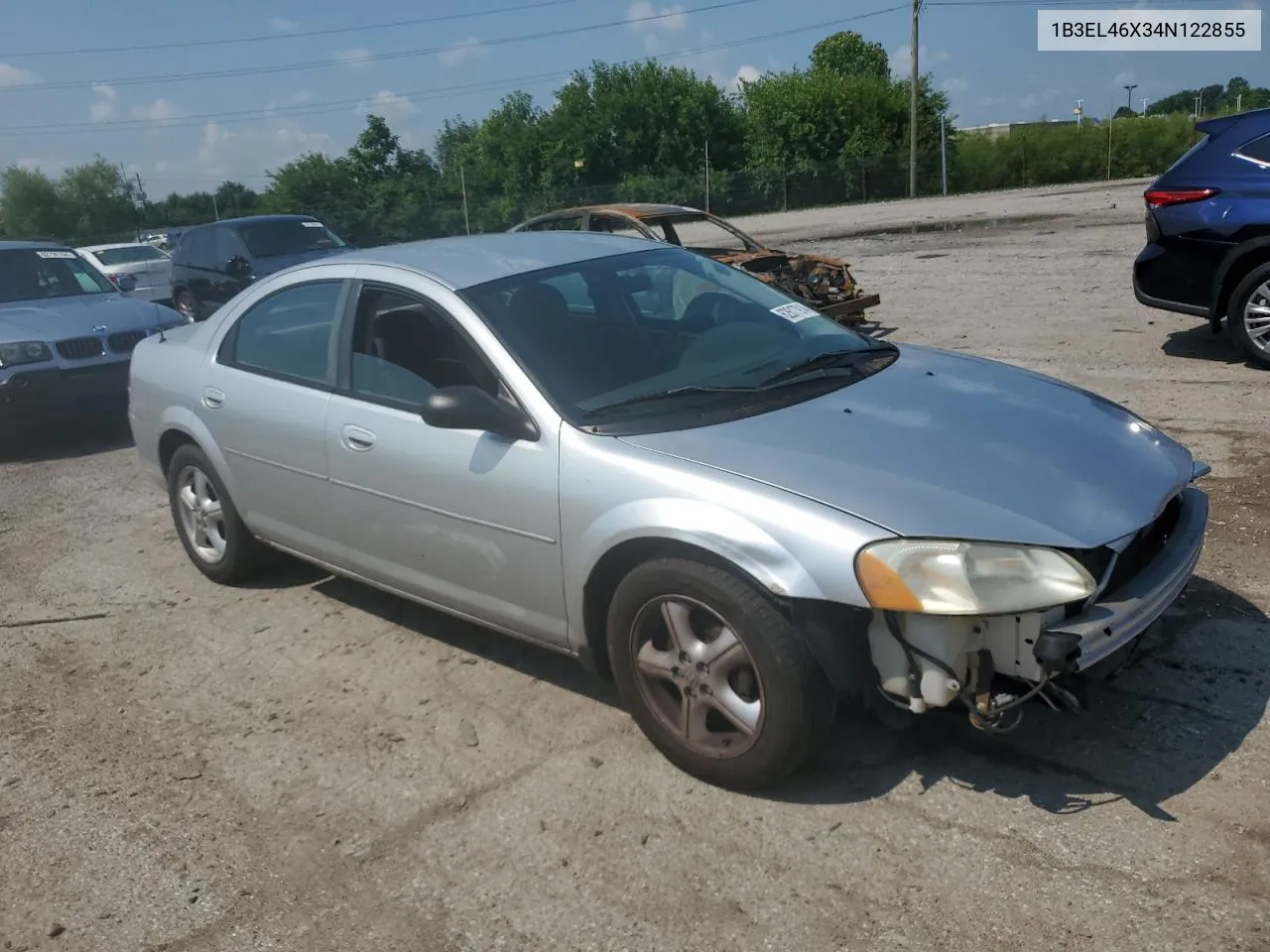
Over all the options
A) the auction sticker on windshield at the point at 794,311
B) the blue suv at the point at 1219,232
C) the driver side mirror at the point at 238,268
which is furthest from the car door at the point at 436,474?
the driver side mirror at the point at 238,268

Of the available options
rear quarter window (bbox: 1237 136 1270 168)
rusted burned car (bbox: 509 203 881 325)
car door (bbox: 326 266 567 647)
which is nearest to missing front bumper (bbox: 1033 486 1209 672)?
car door (bbox: 326 266 567 647)

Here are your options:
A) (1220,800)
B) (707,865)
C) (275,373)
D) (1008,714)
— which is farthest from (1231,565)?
(275,373)

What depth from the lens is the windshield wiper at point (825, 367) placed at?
3955 millimetres

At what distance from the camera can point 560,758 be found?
3.67 metres

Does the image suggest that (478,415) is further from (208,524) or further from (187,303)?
(187,303)

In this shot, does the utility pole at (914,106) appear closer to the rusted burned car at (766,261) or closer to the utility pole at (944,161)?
the utility pole at (944,161)

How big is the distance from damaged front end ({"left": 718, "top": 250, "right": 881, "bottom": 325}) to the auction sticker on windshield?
6347mm

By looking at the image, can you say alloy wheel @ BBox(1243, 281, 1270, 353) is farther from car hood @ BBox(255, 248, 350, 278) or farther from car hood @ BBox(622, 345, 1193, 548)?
car hood @ BBox(255, 248, 350, 278)

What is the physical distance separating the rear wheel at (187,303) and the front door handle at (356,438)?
13.2 meters

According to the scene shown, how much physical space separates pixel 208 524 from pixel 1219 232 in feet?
23.3

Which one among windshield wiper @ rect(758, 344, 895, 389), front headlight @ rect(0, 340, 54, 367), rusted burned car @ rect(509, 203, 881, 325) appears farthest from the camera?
rusted burned car @ rect(509, 203, 881, 325)

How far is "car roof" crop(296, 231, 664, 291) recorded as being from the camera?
4.25 meters

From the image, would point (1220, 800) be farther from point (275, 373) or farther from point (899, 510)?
point (275, 373)

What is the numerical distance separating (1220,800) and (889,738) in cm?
94
